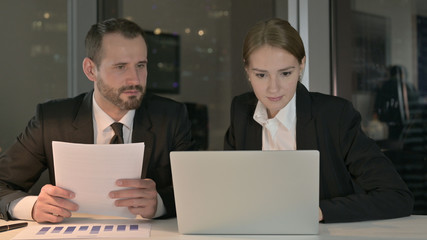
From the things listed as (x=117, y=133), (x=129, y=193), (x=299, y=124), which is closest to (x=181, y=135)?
(x=117, y=133)

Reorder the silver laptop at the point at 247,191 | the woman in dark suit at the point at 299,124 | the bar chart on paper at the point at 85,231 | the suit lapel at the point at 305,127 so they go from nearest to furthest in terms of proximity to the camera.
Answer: the silver laptop at the point at 247,191 → the bar chart on paper at the point at 85,231 → the woman in dark suit at the point at 299,124 → the suit lapel at the point at 305,127

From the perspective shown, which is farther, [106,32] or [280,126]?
[106,32]

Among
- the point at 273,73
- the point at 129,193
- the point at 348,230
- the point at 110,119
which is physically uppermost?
the point at 273,73

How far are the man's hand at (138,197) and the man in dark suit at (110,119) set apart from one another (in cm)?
44

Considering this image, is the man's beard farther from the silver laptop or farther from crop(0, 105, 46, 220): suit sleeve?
the silver laptop

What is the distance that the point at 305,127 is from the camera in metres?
2.03

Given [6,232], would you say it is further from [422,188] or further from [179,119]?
[422,188]

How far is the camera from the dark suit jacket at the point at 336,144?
6.03ft

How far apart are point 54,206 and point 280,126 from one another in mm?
938

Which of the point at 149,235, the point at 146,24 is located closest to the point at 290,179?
the point at 149,235

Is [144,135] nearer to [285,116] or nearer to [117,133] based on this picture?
[117,133]

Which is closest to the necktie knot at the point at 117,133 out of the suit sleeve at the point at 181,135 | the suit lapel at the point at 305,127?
the suit sleeve at the point at 181,135

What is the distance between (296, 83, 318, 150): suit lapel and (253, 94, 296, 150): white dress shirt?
0.12 feet

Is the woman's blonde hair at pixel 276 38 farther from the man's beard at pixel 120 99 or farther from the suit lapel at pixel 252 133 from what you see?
the man's beard at pixel 120 99
